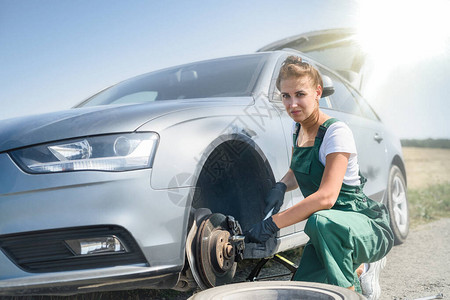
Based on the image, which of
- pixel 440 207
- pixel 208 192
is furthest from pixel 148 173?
pixel 440 207

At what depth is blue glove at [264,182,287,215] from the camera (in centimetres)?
220

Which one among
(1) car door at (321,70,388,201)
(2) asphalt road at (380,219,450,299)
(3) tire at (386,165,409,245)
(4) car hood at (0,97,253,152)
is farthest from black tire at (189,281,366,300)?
(3) tire at (386,165,409,245)

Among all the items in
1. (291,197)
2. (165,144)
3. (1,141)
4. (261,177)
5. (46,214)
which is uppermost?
(1,141)

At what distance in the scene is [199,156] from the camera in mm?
1864

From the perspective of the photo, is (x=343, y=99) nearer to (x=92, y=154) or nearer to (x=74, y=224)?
(x=92, y=154)

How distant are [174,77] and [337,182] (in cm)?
149

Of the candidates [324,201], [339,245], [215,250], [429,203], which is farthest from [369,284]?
[429,203]

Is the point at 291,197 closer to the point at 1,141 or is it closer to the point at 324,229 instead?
the point at 324,229

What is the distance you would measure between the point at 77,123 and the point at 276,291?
1.04 meters

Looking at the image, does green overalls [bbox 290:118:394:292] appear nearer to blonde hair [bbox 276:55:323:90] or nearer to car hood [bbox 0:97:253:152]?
blonde hair [bbox 276:55:323:90]

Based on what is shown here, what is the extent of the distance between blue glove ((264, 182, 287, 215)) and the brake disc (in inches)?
10.2

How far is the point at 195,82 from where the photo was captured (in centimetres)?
286

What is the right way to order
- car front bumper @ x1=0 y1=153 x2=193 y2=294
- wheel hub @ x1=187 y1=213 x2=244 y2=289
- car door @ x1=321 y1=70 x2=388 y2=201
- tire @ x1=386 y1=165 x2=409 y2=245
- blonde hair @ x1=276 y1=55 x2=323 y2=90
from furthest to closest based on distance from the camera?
tire @ x1=386 y1=165 x2=409 y2=245, car door @ x1=321 y1=70 x2=388 y2=201, blonde hair @ x1=276 y1=55 x2=323 y2=90, wheel hub @ x1=187 y1=213 x2=244 y2=289, car front bumper @ x1=0 y1=153 x2=193 y2=294

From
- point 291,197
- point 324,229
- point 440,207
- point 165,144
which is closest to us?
point 165,144
